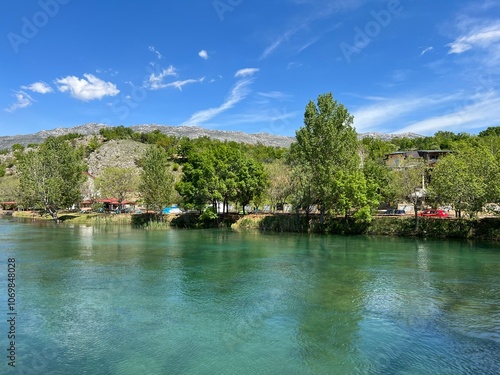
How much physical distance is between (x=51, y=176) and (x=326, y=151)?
61064 mm

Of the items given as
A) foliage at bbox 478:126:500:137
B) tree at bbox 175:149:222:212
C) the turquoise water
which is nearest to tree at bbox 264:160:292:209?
tree at bbox 175:149:222:212

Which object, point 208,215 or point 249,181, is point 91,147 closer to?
point 208,215

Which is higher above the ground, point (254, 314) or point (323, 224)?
point (323, 224)

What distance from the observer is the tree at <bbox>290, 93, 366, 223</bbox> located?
54562mm

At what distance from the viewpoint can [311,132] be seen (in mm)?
57000

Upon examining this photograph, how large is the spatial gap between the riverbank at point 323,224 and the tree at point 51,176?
4.83 metres

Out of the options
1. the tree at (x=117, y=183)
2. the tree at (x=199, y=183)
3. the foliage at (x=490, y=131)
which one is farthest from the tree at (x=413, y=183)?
the foliage at (x=490, y=131)

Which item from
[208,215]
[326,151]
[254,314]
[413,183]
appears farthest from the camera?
[208,215]

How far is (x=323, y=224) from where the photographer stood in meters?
57.9

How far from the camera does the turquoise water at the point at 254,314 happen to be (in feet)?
43.3

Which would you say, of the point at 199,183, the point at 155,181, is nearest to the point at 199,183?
the point at 199,183

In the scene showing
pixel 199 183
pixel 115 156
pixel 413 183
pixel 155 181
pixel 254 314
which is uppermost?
pixel 115 156

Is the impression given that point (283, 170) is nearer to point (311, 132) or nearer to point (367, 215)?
point (311, 132)

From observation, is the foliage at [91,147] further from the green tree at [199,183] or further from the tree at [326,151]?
the tree at [326,151]
